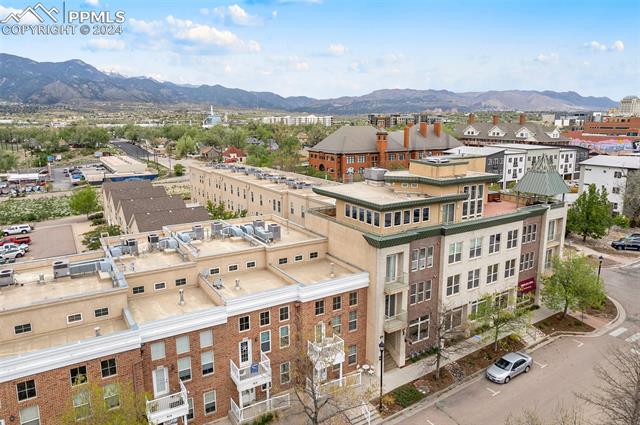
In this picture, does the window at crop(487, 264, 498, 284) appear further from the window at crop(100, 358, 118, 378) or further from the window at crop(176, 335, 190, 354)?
the window at crop(100, 358, 118, 378)

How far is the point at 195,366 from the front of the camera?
25312mm

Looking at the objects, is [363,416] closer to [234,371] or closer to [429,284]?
[234,371]

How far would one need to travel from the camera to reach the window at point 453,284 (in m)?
33.7

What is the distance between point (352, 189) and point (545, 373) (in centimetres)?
1890

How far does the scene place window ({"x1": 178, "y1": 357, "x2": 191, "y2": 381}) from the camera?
24.9m

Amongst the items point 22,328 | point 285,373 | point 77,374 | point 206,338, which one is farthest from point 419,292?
point 22,328

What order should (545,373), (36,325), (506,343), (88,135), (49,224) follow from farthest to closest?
1. (88,135)
2. (49,224)
3. (506,343)
4. (545,373)
5. (36,325)

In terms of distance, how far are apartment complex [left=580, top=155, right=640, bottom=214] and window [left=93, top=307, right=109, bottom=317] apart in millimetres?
73373

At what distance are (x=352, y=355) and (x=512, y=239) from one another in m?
16.6

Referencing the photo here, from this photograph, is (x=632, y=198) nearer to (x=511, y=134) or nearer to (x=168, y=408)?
(x=511, y=134)

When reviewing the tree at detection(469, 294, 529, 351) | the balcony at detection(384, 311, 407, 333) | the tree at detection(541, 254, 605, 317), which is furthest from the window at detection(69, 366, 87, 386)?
the tree at detection(541, 254, 605, 317)

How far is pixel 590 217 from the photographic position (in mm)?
59625

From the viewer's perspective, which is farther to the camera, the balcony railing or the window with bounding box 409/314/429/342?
the window with bounding box 409/314/429/342

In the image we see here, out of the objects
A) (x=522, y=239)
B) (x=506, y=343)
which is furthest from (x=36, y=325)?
(x=522, y=239)
